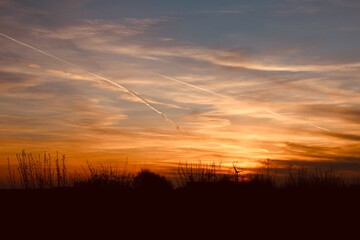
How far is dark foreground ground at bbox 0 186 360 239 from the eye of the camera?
34.7ft

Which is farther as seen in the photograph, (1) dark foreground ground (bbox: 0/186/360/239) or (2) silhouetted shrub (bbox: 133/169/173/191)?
(2) silhouetted shrub (bbox: 133/169/173/191)

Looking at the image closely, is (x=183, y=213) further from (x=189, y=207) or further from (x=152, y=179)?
(x=152, y=179)

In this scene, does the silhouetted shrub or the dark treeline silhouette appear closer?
the dark treeline silhouette

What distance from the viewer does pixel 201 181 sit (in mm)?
14469

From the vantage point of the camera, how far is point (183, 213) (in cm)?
1162

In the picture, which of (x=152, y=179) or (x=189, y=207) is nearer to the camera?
(x=189, y=207)

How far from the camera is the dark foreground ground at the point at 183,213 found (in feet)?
34.7

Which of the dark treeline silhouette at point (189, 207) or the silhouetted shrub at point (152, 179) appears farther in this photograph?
the silhouetted shrub at point (152, 179)

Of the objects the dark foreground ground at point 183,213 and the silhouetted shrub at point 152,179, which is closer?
the dark foreground ground at point 183,213

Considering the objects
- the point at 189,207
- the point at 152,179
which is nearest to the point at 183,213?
the point at 189,207

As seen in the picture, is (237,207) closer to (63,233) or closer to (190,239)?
(190,239)

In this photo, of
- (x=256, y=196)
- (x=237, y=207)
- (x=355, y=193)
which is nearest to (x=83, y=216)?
(x=237, y=207)

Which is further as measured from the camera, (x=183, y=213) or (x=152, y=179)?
(x=152, y=179)

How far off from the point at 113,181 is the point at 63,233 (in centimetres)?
447
